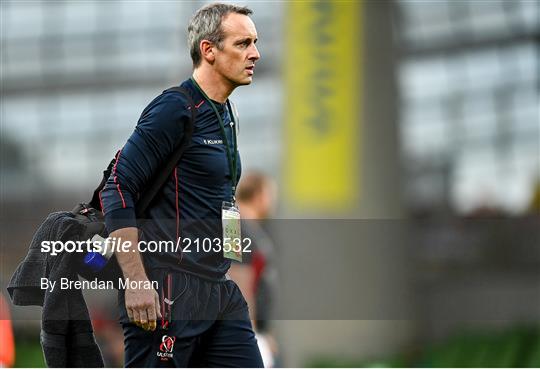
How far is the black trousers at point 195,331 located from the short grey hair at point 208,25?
770mm

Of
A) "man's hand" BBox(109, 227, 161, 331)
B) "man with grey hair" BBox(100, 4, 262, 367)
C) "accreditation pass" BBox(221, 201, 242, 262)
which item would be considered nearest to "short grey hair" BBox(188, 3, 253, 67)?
"man with grey hair" BBox(100, 4, 262, 367)

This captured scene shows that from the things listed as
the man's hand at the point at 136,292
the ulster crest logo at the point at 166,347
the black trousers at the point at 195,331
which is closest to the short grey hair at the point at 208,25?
the man's hand at the point at 136,292

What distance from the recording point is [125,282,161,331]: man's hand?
12.4 ft

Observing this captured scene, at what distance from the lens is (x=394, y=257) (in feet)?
42.0

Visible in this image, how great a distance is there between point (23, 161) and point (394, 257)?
24.0ft

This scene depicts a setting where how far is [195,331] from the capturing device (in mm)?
3895

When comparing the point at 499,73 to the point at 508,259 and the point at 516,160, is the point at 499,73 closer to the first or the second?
A: the point at 516,160

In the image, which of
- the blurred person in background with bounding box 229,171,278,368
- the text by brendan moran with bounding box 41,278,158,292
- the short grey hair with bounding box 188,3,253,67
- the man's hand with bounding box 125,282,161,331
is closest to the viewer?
the man's hand with bounding box 125,282,161,331

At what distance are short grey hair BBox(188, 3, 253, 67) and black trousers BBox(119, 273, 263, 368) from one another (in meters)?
0.77

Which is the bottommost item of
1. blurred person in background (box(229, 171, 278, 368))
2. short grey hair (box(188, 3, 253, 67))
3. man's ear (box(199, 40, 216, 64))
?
blurred person in background (box(229, 171, 278, 368))

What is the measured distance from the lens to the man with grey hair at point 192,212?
380cm

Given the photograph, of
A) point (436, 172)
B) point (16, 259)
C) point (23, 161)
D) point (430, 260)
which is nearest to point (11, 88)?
point (23, 161)

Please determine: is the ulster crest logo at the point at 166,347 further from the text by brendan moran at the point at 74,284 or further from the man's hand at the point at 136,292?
the text by brendan moran at the point at 74,284

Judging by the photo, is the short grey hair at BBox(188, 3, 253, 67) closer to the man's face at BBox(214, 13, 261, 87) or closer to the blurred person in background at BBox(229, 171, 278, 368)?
the man's face at BBox(214, 13, 261, 87)
